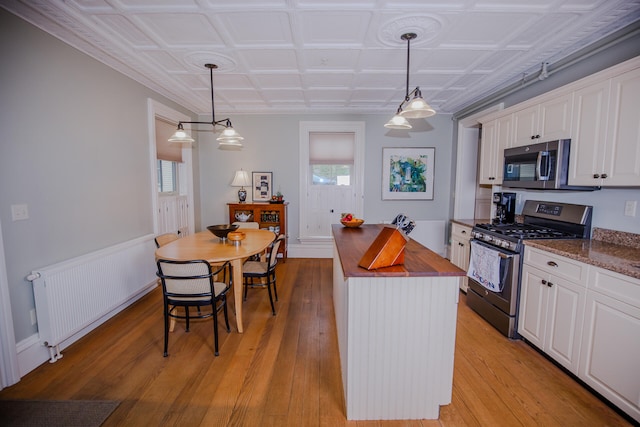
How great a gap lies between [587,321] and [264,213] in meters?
4.02

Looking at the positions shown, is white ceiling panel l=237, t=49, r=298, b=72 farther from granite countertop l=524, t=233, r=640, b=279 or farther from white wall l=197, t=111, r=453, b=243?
granite countertop l=524, t=233, r=640, b=279

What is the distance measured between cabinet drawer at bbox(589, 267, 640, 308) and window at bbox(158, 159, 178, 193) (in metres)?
4.73

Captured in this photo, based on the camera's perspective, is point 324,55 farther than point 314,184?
No

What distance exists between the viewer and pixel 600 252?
1986 mm

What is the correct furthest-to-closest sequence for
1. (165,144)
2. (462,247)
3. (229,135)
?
(165,144)
(462,247)
(229,135)

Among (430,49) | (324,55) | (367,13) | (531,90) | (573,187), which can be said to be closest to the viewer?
(367,13)

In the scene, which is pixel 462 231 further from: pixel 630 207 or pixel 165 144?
pixel 165 144

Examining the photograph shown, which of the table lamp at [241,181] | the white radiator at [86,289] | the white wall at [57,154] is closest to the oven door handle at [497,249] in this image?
the table lamp at [241,181]

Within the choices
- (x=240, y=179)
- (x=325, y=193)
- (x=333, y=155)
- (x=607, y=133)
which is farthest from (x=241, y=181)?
(x=607, y=133)

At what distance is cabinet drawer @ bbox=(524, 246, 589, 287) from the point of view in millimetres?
1896

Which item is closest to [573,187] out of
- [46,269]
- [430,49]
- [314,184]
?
[430,49]

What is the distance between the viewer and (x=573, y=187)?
241cm

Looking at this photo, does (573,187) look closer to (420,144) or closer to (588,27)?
(588,27)

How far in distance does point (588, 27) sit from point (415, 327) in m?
2.70
